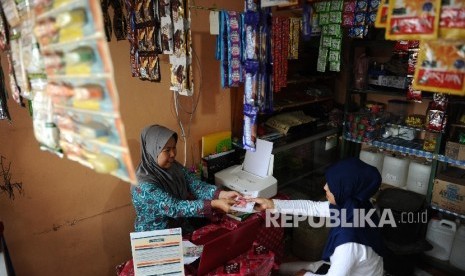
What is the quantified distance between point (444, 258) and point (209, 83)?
2825 millimetres

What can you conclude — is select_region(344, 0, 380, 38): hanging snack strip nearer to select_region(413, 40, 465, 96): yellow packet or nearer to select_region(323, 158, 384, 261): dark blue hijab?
select_region(323, 158, 384, 261): dark blue hijab

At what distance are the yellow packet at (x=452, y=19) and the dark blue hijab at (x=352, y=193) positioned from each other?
2.93ft

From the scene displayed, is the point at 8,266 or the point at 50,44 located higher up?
the point at 50,44

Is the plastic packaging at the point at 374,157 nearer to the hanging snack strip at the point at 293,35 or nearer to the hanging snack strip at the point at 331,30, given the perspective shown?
the hanging snack strip at the point at 331,30

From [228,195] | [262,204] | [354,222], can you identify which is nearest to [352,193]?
[354,222]

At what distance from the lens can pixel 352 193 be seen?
172cm

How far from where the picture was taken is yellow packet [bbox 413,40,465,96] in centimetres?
94

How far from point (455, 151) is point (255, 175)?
1830 mm

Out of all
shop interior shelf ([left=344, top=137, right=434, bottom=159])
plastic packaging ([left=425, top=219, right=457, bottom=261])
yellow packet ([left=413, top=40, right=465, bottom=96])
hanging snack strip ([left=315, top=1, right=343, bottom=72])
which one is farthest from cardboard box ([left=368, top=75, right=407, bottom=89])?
yellow packet ([left=413, top=40, right=465, bottom=96])

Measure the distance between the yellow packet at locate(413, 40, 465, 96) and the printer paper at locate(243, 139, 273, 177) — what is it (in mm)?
1771

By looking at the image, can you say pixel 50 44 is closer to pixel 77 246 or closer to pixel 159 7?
pixel 159 7

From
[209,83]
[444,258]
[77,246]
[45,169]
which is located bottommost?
[444,258]

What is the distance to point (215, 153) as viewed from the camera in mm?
3006

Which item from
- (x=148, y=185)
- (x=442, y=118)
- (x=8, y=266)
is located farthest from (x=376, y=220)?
(x=8, y=266)
